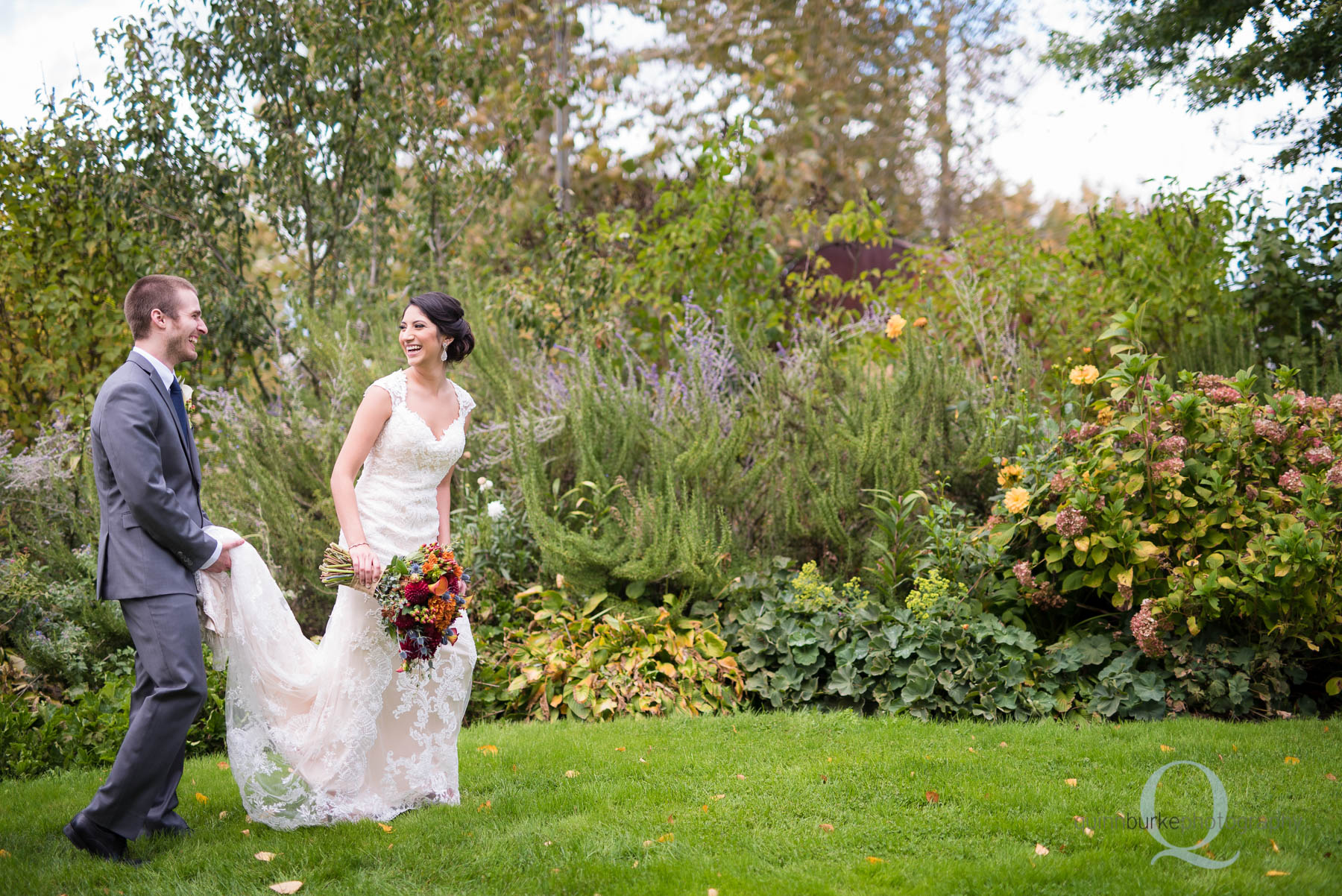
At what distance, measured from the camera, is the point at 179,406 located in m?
3.20

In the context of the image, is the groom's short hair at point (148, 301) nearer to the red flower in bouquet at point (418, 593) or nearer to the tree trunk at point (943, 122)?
the red flower in bouquet at point (418, 593)

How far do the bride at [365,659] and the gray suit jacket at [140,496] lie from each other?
0.18 meters

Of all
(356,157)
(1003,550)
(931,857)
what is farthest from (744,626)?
(356,157)

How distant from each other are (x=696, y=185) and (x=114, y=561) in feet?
17.3

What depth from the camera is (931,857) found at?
→ 2828mm

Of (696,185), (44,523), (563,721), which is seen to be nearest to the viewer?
(563,721)

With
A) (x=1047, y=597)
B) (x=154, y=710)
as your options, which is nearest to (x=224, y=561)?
(x=154, y=710)

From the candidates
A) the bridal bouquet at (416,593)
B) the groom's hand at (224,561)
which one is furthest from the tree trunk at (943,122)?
the groom's hand at (224,561)

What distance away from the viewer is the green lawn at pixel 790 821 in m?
2.72

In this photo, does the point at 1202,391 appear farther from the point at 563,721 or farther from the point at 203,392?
the point at 203,392

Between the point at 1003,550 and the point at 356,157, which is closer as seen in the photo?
the point at 1003,550

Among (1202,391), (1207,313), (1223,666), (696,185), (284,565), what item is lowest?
(1223,666)

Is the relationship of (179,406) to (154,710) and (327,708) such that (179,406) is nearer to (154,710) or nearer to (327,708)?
(154,710)

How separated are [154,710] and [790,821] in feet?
6.53
